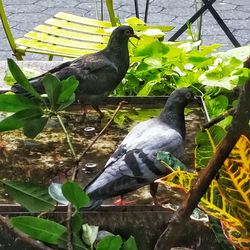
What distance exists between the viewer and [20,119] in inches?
46.4

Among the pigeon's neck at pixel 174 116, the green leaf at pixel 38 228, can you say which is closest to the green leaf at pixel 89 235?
the green leaf at pixel 38 228

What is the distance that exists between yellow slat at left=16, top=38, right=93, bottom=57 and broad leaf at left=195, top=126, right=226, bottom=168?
2590mm

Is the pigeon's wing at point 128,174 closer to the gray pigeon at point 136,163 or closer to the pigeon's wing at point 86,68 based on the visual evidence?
the gray pigeon at point 136,163

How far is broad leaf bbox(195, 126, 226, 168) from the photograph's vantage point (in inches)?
43.8

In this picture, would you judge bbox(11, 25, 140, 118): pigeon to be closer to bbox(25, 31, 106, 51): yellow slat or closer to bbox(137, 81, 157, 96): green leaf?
bbox(137, 81, 157, 96): green leaf

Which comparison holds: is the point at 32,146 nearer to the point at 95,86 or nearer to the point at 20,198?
the point at 95,86

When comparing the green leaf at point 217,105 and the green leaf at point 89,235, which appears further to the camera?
the green leaf at point 217,105

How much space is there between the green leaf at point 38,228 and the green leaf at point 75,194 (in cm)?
4

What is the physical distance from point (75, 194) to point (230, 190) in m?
0.22

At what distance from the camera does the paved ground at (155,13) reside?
17.9ft

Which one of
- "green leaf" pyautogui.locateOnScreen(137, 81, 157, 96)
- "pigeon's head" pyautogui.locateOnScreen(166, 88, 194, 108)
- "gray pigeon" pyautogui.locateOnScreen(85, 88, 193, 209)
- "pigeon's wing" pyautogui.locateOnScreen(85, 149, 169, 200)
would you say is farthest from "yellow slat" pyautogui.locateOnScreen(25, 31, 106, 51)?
"pigeon's wing" pyautogui.locateOnScreen(85, 149, 169, 200)

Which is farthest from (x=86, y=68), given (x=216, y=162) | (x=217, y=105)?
(x=216, y=162)

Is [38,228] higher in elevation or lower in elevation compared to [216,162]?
lower

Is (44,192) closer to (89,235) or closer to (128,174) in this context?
(89,235)
